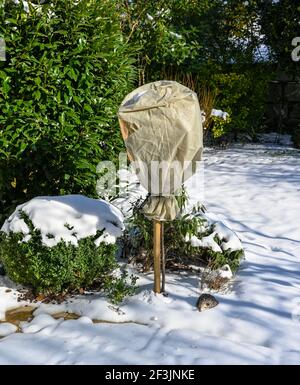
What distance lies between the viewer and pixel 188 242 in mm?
3871

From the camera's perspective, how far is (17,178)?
14.2 feet

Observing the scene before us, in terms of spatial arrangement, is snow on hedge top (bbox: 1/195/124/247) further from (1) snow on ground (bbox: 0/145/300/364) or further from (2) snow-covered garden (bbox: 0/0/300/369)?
(1) snow on ground (bbox: 0/145/300/364)

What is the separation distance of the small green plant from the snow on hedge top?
44mm

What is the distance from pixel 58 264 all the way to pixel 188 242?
1096 mm

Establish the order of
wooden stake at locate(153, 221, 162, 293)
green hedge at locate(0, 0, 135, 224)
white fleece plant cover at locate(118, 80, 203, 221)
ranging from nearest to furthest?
white fleece plant cover at locate(118, 80, 203, 221), wooden stake at locate(153, 221, 162, 293), green hedge at locate(0, 0, 135, 224)

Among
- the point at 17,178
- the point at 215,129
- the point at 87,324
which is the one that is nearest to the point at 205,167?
the point at 215,129

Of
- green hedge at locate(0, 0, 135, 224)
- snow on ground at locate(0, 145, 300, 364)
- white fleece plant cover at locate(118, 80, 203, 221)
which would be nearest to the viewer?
snow on ground at locate(0, 145, 300, 364)

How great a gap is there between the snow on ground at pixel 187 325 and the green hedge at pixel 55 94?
1.19m

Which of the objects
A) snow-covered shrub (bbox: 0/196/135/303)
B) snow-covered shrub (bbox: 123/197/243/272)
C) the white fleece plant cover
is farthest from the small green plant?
the white fleece plant cover

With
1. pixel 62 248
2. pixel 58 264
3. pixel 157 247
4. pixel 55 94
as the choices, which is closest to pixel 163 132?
pixel 157 247

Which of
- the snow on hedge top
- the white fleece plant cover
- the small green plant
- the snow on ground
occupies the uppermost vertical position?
the white fleece plant cover

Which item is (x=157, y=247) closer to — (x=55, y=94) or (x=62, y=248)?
(x=62, y=248)

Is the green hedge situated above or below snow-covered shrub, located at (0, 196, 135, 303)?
above

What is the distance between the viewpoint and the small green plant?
3.35m
